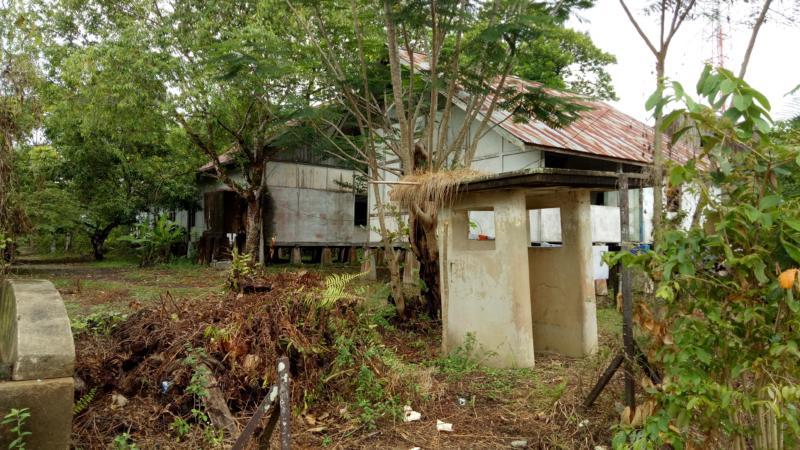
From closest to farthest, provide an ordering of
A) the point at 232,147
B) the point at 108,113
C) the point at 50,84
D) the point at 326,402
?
1. the point at 326,402
2. the point at 108,113
3. the point at 50,84
4. the point at 232,147

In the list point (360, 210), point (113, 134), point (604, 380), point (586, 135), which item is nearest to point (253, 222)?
point (113, 134)

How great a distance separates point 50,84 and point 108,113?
7.70 ft

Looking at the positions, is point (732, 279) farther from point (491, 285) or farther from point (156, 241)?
point (156, 241)

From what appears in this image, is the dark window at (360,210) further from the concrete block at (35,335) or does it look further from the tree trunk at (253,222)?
the concrete block at (35,335)

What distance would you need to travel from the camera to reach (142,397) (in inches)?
175

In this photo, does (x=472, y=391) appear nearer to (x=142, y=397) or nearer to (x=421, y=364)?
(x=421, y=364)

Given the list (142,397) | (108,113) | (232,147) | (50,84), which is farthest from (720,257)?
(232,147)

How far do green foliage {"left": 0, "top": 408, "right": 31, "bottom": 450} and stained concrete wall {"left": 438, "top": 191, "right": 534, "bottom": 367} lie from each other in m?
4.67

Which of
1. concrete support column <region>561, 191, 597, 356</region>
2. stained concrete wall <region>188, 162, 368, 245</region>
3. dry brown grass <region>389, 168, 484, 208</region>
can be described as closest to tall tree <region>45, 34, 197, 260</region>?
stained concrete wall <region>188, 162, 368, 245</region>

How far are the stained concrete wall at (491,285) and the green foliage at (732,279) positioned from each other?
11.4 feet

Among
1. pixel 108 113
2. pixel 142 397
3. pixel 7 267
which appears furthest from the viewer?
pixel 108 113

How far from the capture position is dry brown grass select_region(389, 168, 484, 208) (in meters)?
6.61

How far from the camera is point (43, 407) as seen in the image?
3.25 meters

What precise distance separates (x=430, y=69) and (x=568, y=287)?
3859 millimetres
